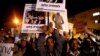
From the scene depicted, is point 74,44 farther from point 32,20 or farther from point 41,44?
point 32,20

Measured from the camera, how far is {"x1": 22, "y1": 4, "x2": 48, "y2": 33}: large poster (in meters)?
2.20

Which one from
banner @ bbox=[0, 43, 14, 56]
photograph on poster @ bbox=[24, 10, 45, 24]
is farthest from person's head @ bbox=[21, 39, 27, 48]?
photograph on poster @ bbox=[24, 10, 45, 24]

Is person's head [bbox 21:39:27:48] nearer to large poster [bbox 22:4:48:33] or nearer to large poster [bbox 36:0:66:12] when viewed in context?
large poster [bbox 22:4:48:33]

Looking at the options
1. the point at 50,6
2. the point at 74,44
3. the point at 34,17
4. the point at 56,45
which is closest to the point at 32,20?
the point at 34,17

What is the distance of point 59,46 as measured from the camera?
221 centimetres

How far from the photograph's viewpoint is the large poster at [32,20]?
2201 millimetres

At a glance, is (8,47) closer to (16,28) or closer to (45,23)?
(16,28)

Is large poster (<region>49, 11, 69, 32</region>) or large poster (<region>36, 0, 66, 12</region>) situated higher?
large poster (<region>36, 0, 66, 12</region>)

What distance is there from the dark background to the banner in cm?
30

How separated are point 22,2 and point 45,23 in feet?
1.40

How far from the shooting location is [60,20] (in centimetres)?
223

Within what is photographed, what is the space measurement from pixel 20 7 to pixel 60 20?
56 cm

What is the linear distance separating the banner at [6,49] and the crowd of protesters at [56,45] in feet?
0.16

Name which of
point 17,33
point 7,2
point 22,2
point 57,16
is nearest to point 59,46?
point 57,16
